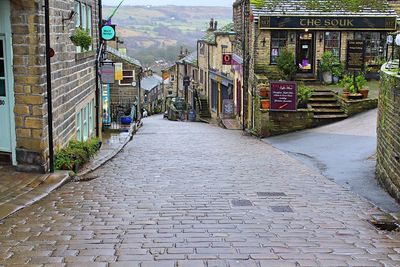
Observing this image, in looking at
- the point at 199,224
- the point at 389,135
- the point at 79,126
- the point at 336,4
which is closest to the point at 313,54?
the point at 336,4

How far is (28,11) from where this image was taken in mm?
9305

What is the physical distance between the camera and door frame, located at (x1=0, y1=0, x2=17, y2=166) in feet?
30.8

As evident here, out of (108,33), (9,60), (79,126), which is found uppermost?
(108,33)

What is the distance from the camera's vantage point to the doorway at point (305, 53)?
25.4 metres

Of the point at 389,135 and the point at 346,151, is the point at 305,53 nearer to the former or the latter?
the point at 346,151

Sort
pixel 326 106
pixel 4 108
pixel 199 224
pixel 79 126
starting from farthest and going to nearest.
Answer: pixel 326 106 < pixel 79 126 < pixel 4 108 < pixel 199 224

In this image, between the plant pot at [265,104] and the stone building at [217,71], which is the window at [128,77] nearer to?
the stone building at [217,71]

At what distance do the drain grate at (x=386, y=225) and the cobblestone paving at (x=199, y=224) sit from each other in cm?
13

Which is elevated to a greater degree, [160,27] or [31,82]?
[160,27]

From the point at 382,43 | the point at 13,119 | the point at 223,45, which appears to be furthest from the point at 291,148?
the point at 223,45

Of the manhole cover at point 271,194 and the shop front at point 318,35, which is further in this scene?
the shop front at point 318,35

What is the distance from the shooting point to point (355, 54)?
21328mm

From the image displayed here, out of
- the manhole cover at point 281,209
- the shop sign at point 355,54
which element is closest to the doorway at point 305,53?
the shop sign at point 355,54

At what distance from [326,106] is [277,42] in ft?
15.6
